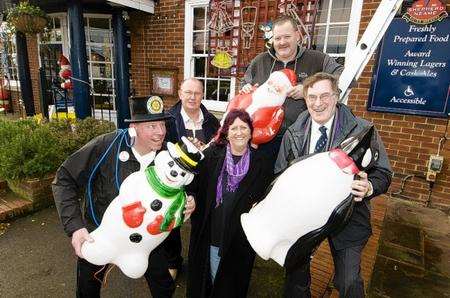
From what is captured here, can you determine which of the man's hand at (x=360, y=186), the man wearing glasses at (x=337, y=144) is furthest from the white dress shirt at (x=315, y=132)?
the man's hand at (x=360, y=186)

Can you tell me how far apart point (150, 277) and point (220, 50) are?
437cm

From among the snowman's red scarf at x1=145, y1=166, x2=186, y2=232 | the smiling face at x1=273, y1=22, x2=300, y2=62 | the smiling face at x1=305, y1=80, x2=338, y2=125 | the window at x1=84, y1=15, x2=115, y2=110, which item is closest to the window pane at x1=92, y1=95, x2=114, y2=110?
the window at x1=84, y1=15, x2=115, y2=110

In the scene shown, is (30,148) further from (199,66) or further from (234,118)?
(199,66)

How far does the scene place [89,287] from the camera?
6.85 feet

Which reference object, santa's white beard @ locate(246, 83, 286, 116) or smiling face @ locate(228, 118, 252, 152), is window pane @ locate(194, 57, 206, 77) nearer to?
santa's white beard @ locate(246, 83, 286, 116)

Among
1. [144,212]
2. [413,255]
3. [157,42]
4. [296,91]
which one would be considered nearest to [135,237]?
[144,212]

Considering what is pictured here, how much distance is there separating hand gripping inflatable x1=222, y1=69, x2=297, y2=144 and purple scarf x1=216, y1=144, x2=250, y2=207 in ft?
0.51

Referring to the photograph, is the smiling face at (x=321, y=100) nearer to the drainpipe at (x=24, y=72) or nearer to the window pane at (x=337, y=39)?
the window pane at (x=337, y=39)

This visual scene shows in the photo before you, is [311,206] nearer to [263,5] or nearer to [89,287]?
[89,287]

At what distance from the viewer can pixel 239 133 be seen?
1952 mm

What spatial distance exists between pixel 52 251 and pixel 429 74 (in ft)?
15.4

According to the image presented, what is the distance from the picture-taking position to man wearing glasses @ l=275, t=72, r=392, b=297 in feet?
5.68

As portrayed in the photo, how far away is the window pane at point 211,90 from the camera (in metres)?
5.98

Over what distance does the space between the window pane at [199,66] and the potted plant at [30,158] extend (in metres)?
2.78
